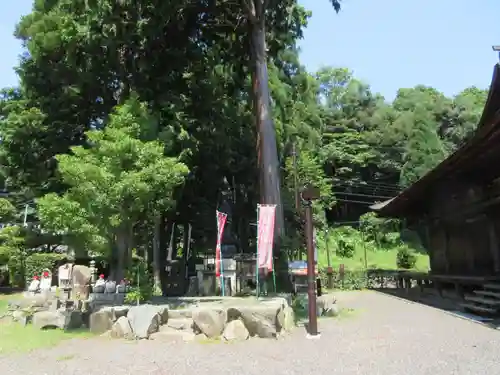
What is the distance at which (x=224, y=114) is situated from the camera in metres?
19.0

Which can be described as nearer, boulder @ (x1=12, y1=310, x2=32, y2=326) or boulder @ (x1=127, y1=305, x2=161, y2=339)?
boulder @ (x1=127, y1=305, x2=161, y2=339)

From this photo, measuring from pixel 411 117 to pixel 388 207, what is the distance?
28.9 meters

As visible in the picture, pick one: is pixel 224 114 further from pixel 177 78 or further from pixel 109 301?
pixel 109 301

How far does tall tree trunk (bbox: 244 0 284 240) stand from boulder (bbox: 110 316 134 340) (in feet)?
20.5

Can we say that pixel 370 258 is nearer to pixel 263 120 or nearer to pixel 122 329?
pixel 263 120

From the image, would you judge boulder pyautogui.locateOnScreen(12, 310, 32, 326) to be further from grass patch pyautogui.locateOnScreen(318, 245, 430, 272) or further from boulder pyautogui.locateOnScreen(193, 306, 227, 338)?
grass patch pyautogui.locateOnScreen(318, 245, 430, 272)

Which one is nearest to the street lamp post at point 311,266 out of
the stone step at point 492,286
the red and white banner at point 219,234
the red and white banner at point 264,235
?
the red and white banner at point 264,235

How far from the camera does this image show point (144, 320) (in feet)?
29.3

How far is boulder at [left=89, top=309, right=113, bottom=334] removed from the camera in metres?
9.47

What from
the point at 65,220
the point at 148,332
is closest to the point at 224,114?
the point at 65,220

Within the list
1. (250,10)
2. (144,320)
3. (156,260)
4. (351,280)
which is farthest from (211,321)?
(351,280)

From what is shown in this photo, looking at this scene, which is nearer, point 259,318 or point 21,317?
point 259,318

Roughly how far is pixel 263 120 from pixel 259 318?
26.3 feet

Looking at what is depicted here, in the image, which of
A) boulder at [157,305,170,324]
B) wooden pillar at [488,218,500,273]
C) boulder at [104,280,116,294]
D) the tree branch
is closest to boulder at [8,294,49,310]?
boulder at [104,280,116,294]
